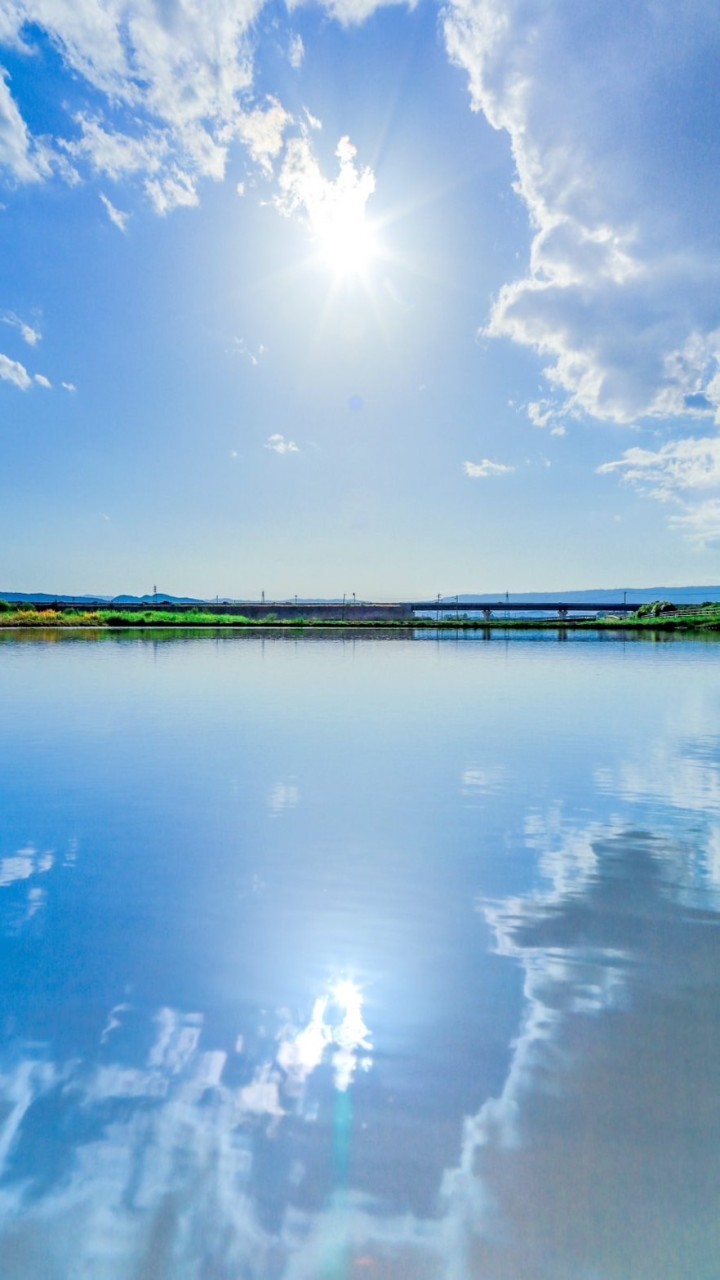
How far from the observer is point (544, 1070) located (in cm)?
263

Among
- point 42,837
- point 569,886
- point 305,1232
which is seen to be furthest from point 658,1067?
point 42,837

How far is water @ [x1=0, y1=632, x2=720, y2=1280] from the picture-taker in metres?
1.97

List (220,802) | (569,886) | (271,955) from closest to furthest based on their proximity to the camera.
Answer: (271,955) → (569,886) → (220,802)

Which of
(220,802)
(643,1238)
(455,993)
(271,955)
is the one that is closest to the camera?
(643,1238)

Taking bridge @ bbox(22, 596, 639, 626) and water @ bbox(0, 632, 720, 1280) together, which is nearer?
water @ bbox(0, 632, 720, 1280)

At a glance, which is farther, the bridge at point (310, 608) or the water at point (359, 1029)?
the bridge at point (310, 608)

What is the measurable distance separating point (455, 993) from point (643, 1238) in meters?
1.33

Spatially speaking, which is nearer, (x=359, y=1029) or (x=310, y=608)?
(x=359, y=1029)

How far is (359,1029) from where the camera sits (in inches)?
115

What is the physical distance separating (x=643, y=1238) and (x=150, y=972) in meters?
2.56

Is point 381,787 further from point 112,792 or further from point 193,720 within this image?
point 193,720

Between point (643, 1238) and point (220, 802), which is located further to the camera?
point (220, 802)

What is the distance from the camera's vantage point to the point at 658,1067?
2.62 meters

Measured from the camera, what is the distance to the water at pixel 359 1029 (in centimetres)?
197
